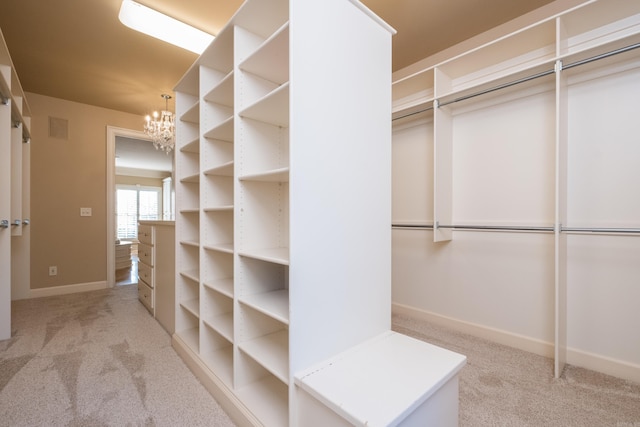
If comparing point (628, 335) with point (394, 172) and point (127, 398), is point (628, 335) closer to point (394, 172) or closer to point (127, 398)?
point (394, 172)

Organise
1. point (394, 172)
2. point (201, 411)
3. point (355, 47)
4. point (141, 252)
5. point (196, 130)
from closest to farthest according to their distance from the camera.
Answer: point (355, 47) → point (201, 411) → point (196, 130) → point (394, 172) → point (141, 252)

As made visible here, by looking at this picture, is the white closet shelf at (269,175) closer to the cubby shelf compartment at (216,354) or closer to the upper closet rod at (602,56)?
the cubby shelf compartment at (216,354)

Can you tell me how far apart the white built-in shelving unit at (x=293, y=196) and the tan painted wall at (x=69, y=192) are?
10.1ft

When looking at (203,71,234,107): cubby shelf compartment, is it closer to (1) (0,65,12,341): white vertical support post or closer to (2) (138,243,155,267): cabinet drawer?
(2) (138,243,155,267): cabinet drawer

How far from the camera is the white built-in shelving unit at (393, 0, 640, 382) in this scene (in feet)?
5.57

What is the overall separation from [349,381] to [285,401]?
52cm

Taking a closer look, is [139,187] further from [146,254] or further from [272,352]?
[272,352]

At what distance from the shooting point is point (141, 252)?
10.5 ft

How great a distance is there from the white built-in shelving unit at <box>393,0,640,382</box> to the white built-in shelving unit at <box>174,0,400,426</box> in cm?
107

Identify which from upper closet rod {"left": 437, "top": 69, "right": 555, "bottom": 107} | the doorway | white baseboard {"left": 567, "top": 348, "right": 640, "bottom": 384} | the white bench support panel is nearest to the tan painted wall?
the doorway

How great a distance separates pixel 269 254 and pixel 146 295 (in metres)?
2.50

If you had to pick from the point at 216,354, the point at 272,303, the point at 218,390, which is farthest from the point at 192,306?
the point at 272,303

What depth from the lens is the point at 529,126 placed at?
2.08 meters

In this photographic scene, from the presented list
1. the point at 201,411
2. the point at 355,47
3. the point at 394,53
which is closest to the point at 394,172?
the point at 394,53
